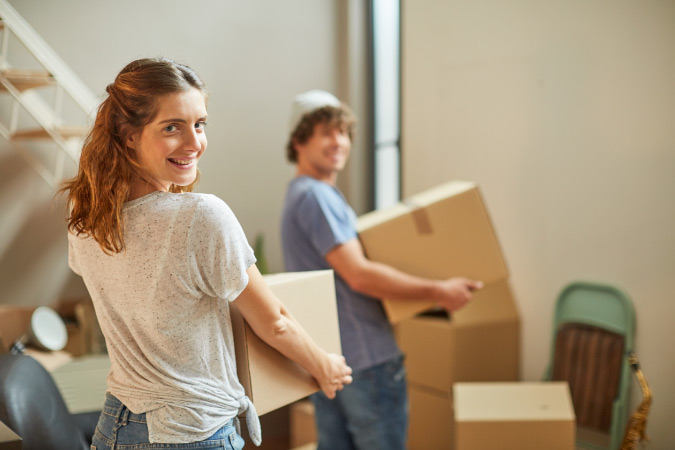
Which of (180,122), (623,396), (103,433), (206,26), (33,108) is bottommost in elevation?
(623,396)

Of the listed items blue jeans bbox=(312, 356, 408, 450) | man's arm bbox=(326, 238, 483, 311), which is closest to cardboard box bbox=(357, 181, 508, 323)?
man's arm bbox=(326, 238, 483, 311)

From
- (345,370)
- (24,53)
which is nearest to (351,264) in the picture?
(345,370)

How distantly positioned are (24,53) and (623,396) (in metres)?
2.60

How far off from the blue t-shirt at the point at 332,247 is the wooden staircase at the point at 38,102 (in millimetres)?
904

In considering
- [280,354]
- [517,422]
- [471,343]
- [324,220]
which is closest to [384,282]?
[324,220]

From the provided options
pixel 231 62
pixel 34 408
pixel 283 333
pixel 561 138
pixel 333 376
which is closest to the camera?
pixel 283 333

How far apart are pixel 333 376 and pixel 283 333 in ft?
0.56

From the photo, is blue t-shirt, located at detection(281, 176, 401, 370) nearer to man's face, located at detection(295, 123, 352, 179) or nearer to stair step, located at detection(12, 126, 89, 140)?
man's face, located at detection(295, 123, 352, 179)

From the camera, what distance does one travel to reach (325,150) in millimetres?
1722

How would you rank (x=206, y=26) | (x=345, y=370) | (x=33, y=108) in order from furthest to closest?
1. (x=206, y=26)
2. (x=33, y=108)
3. (x=345, y=370)

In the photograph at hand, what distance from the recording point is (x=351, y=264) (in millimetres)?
1599

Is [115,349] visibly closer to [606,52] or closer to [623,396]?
[623,396]

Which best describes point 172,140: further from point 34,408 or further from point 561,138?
point 561,138

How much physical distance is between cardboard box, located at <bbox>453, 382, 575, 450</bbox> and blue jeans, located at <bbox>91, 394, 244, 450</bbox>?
117cm
